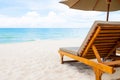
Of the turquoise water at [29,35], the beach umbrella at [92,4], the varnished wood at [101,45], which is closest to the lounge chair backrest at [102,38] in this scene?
the varnished wood at [101,45]

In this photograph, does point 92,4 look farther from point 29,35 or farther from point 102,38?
point 29,35

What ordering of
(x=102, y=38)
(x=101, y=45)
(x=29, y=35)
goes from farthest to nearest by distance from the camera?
1. (x=29, y=35)
2. (x=101, y=45)
3. (x=102, y=38)

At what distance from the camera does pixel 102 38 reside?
129 inches

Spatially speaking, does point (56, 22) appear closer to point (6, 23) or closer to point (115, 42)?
point (6, 23)

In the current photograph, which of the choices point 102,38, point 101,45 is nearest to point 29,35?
point 101,45

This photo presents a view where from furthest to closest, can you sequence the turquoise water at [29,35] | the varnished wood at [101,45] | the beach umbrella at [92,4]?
the turquoise water at [29,35], the beach umbrella at [92,4], the varnished wood at [101,45]

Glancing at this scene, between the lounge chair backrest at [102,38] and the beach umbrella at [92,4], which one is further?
the beach umbrella at [92,4]

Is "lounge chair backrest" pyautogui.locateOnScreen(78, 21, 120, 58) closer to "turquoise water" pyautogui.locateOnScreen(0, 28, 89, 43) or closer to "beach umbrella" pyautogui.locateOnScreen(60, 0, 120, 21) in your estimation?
"beach umbrella" pyautogui.locateOnScreen(60, 0, 120, 21)

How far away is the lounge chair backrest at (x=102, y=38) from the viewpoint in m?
2.99

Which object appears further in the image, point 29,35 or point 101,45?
point 29,35

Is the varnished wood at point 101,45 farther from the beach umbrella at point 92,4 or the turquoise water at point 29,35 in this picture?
the turquoise water at point 29,35

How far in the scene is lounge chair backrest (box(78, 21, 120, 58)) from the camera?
2993mm

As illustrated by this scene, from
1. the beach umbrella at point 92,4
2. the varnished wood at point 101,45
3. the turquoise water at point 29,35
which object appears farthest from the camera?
the turquoise water at point 29,35

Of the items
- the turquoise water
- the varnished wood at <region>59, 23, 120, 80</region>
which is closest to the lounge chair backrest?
the varnished wood at <region>59, 23, 120, 80</region>
